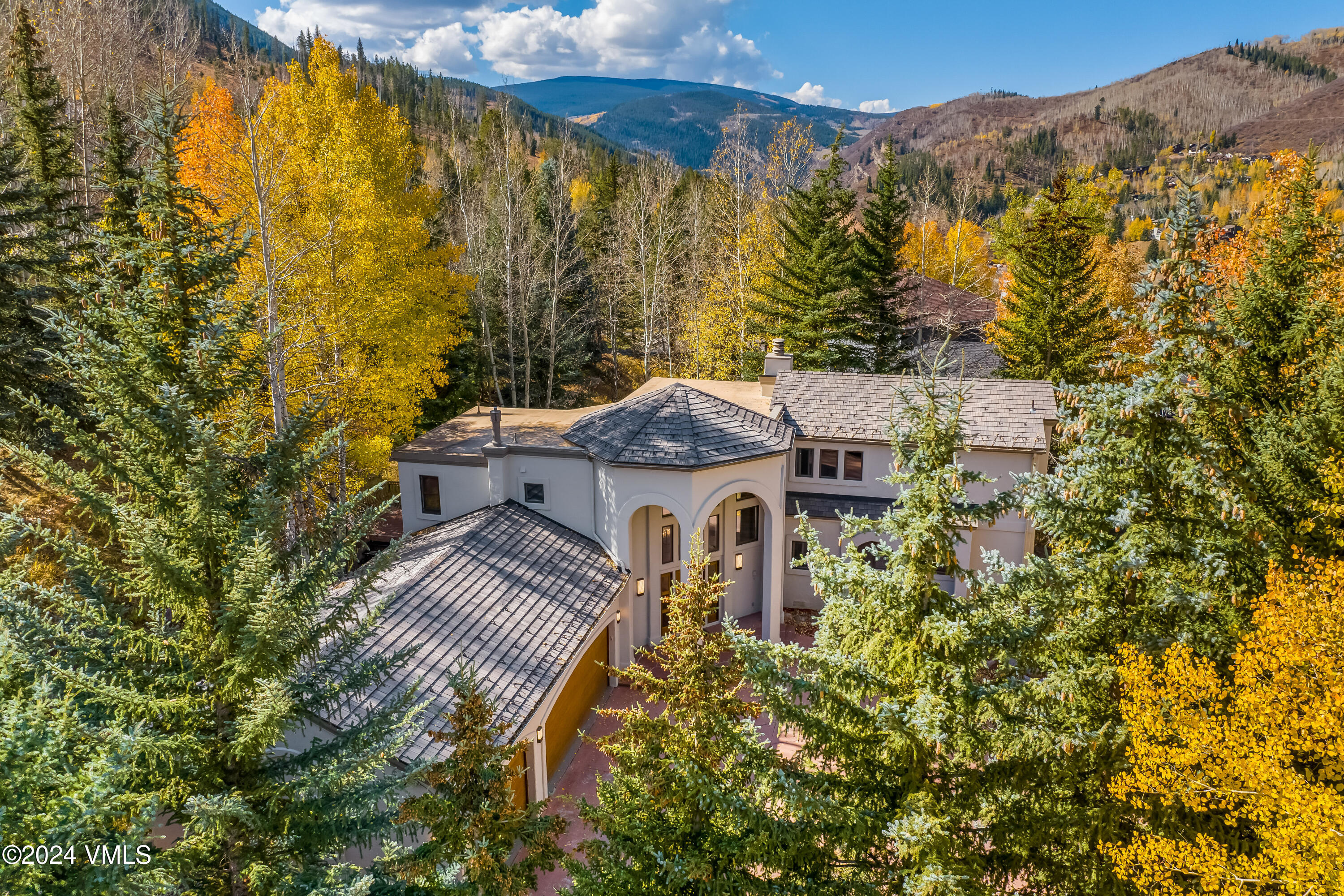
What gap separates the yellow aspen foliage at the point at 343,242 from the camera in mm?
18938

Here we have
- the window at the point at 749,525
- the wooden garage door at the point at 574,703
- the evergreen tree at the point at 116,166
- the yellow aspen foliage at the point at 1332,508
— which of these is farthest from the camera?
the window at the point at 749,525

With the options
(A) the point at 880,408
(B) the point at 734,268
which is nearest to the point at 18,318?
(A) the point at 880,408

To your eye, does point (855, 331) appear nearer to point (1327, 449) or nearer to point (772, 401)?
point (772, 401)

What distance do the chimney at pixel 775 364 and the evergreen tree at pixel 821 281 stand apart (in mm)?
7123

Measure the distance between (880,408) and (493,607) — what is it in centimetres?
1407

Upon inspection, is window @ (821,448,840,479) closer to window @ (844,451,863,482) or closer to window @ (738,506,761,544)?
window @ (844,451,863,482)

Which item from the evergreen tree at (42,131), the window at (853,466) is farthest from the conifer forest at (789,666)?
the evergreen tree at (42,131)

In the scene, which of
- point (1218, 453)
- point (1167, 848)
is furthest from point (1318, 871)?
point (1218, 453)

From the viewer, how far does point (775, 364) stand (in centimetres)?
2612

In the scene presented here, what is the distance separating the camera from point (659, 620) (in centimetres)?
2095

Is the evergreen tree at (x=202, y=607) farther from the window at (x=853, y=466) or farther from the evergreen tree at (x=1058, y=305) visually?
the evergreen tree at (x=1058, y=305)

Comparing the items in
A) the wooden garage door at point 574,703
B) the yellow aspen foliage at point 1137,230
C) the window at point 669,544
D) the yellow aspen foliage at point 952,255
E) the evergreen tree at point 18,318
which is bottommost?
the wooden garage door at point 574,703

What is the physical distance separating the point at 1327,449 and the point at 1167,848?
691cm

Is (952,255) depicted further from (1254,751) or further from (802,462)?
(1254,751)
